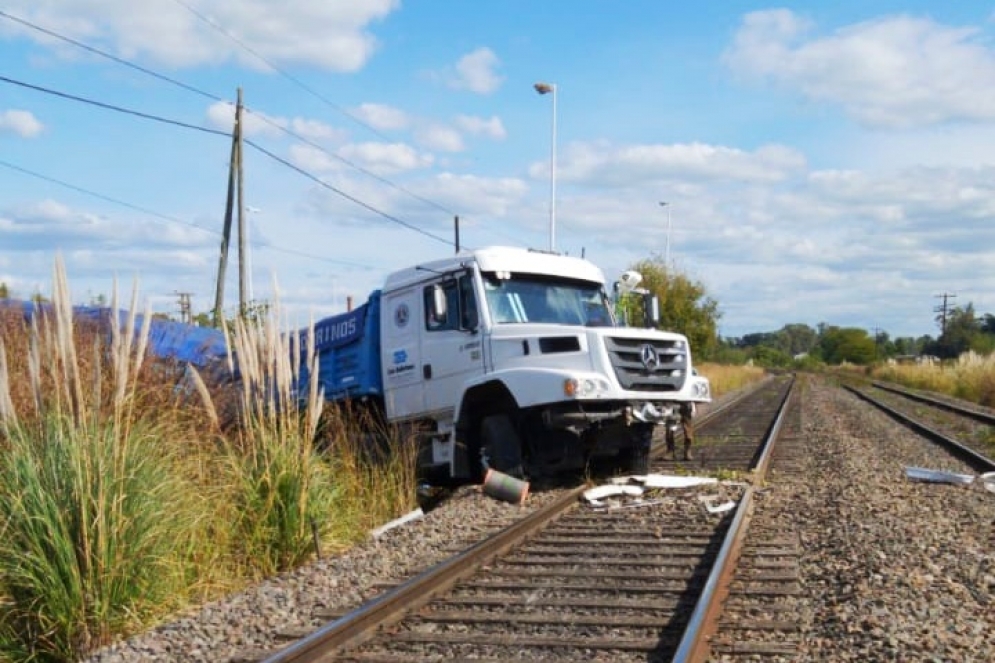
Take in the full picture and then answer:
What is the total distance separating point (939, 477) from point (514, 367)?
5.49 metres

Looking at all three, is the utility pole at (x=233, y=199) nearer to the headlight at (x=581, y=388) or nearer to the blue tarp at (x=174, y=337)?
the blue tarp at (x=174, y=337)

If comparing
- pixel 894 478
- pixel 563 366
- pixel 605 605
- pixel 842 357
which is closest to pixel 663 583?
pixel 605 605

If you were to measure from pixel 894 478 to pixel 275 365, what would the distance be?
8.10 metres

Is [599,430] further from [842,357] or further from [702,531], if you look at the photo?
[842,357]

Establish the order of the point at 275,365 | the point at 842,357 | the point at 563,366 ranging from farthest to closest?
the point at 842,357 → the point at 563,366 → the point at 275,365

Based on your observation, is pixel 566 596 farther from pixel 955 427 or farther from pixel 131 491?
pixel 955 427

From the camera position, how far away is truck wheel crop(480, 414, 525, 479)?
35.5 ft

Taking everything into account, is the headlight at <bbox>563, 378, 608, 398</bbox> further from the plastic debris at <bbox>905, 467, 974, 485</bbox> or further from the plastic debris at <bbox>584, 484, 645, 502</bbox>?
the plastic debris at <bbox>905, 467, 974, 485</bbox>

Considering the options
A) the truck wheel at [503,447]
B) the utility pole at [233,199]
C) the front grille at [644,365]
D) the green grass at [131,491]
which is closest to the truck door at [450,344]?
the truck wheel at [503,447]

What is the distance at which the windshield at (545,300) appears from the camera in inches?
453

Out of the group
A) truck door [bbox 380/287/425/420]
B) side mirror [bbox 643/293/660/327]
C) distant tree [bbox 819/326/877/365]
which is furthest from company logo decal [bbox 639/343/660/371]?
distant tree [bbox 819/326/877/365]

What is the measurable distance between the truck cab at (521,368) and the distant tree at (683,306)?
1393 inches

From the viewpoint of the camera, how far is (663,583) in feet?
21.2

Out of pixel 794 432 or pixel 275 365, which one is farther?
pixel 794 432
